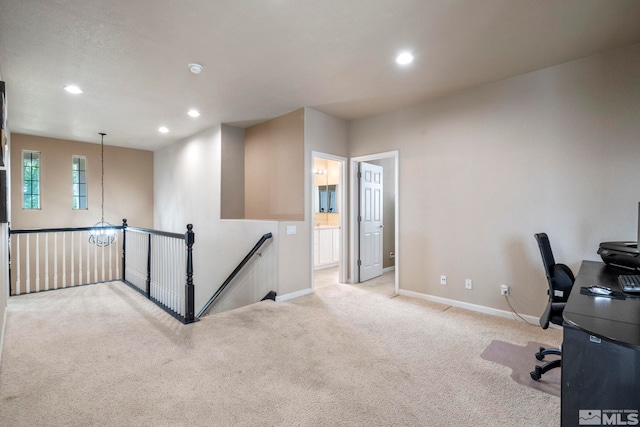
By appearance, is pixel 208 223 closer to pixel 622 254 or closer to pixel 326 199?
pixel 326 199

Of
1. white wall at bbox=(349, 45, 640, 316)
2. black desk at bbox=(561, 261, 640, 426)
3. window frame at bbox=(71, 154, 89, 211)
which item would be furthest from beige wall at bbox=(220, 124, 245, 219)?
black desk at bbox=(561, 261, 640, 426)

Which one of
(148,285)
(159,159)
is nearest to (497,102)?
(148,285)

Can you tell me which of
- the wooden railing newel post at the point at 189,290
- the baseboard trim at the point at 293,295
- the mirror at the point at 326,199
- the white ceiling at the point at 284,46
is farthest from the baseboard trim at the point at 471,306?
the mirror at the point at 326,199

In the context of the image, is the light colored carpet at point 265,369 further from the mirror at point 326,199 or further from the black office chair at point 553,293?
the mirror at point 326,199

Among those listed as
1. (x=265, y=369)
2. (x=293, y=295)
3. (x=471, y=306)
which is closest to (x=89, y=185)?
(x=293, y=295)

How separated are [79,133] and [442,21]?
22.5 feet

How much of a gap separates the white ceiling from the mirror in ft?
10.1

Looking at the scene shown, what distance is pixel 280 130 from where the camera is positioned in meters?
4.90

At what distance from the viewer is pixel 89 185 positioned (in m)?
6.84

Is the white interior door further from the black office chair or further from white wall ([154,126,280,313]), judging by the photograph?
the black office chair

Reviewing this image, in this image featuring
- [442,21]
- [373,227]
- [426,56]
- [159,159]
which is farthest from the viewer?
[159,159]

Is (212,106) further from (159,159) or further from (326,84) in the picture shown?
(159,159)

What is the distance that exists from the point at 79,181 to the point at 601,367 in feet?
28.9

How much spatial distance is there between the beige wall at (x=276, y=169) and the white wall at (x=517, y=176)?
1480 millimetres
